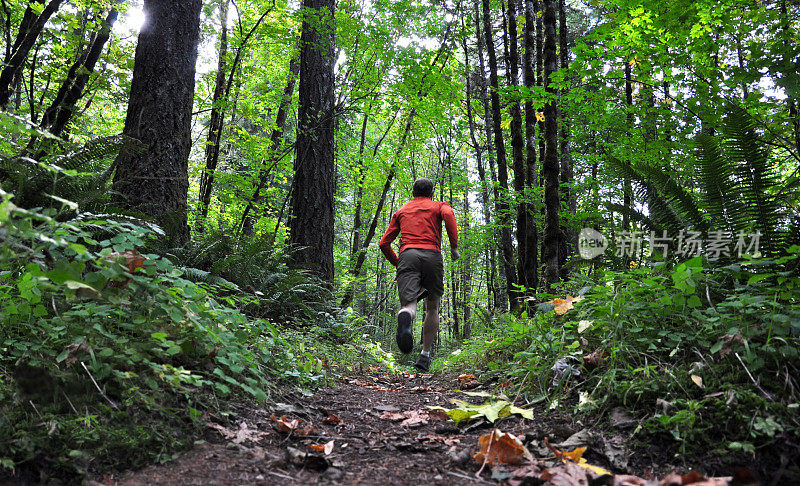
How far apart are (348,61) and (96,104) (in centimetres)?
633

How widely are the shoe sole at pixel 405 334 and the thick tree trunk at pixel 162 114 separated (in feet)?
9.29

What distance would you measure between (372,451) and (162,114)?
4.43 meters

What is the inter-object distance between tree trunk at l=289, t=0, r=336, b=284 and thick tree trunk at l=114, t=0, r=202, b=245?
2381 mm

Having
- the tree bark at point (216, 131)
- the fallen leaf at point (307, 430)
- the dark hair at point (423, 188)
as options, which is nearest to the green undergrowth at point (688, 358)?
the fallen leaf at point (307, 430)

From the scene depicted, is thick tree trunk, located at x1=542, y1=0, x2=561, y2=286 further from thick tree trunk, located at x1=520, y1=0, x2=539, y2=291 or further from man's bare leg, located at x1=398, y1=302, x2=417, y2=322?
A: man's bare leg, located at x1=398, y1=302, x2=417, y2=322

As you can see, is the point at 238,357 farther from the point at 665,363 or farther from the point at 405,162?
the point at 405,162

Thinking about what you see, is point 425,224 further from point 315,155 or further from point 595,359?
point 595,359

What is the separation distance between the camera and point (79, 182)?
340cm

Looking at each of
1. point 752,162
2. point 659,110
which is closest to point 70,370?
point 752,162

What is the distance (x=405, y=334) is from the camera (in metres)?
5.32

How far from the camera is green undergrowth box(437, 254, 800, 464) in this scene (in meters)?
1.95

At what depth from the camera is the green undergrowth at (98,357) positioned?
165cm

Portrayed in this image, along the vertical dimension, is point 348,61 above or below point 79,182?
above

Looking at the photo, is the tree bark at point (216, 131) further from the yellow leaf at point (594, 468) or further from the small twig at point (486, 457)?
the yellow leaf at point (594, 468)
